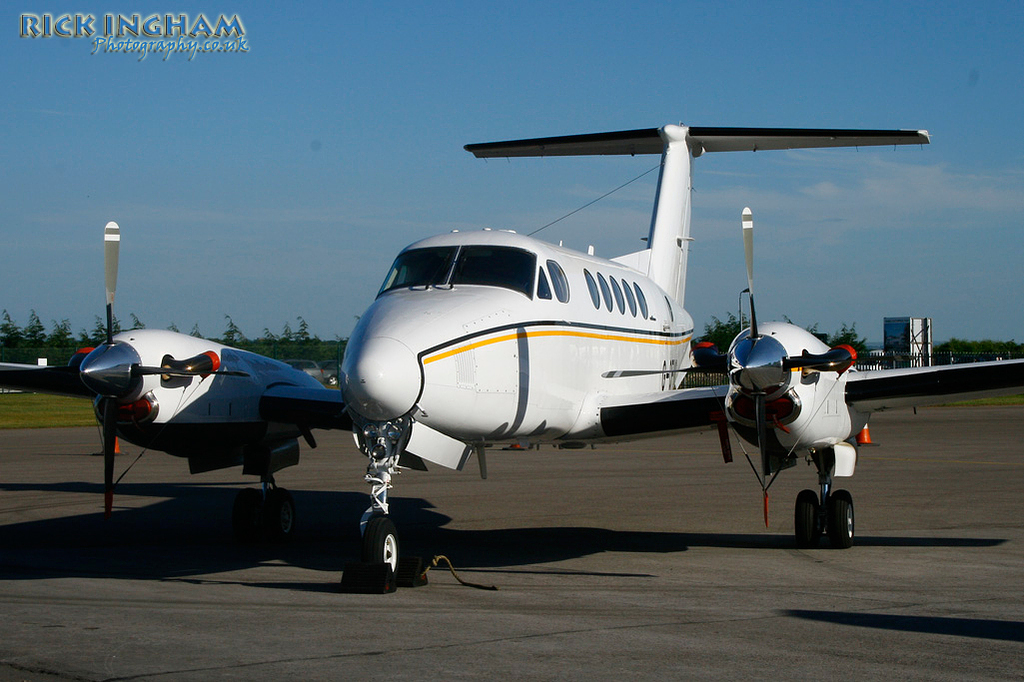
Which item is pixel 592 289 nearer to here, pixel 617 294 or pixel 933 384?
pixel 617 294

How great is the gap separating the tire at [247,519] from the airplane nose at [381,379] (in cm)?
404

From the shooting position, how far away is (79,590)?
330 inches

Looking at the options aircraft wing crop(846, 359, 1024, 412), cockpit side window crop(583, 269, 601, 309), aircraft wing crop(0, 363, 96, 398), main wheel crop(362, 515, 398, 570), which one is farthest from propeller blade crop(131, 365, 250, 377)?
aircraft wing crop(846, 359, 1024, 412)

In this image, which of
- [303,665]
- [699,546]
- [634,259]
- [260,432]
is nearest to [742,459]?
[634,259]

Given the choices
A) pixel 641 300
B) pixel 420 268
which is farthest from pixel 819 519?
pixel 420 268

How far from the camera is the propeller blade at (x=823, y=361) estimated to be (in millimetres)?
9469

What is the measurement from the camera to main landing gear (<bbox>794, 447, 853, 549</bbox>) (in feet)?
36.1

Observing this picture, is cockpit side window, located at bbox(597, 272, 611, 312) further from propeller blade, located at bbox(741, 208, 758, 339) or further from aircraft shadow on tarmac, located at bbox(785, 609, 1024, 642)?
aircraft shadow on tarmac, located at bbox(785, 609, 1024, 642)

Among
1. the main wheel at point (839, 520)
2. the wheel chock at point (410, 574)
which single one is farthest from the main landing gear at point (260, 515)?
the main wheel at point (839, 520)

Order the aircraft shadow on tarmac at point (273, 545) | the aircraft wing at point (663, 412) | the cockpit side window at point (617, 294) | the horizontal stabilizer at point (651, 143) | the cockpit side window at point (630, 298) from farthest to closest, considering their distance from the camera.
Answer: the horizontal stabilizer at point (651, 143) → the cockpit side window at point (630, 298) → the cockpit side window at point (617, 294) → the aircraft wing at point (663, 412) → the aircraft shadow on tarmac at point (273, 545)

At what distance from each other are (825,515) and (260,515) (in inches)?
234

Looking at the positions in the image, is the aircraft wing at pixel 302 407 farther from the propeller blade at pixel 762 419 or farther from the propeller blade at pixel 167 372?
the propeller blade at pixel 762 419

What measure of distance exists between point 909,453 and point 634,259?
9845 mm

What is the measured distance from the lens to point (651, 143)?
17.4 metres
